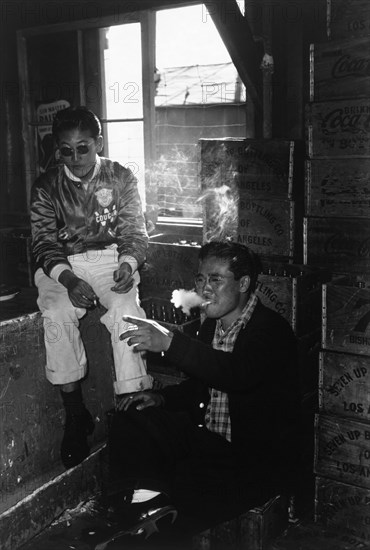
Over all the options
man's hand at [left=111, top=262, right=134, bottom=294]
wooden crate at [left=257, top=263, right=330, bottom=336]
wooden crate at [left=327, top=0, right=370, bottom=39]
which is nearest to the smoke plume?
wooden crate at [left=257, top=263, right=330, bottom=336]

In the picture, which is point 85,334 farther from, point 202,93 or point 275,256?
point 202,93

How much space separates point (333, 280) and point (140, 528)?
1.96 metres

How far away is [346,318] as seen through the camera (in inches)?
140

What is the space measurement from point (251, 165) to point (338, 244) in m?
0.79

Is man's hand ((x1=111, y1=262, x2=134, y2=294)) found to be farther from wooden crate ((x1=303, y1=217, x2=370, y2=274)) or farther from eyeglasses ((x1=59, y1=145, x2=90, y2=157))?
wooden crate ((x1=303, y1=217, x2=370, y2=274))

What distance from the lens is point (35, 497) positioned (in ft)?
12.2

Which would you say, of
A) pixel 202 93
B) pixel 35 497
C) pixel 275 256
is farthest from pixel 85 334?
pixel 202 93

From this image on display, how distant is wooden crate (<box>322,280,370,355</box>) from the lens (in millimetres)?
3473

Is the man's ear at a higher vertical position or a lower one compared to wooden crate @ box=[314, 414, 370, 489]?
higher

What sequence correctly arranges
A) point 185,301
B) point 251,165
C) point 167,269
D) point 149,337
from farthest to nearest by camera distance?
point 167,269, point 185,301, point 251,165, point 149,337

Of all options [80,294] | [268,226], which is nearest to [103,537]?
[80,294]

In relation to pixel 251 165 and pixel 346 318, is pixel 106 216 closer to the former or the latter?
pixel 251 165

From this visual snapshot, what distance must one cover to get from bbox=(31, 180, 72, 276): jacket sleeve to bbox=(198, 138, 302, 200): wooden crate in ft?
3.64

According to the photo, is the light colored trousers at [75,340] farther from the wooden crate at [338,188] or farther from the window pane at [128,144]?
the window pane at [128,144]
